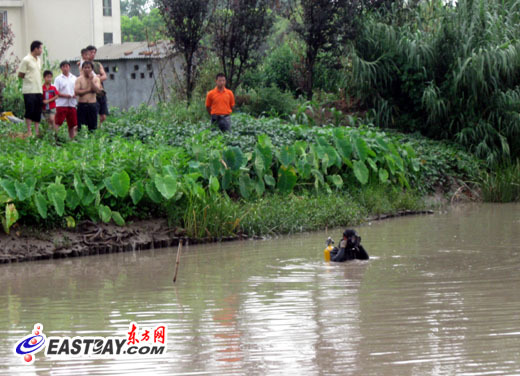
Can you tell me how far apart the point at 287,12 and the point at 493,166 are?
7.54 meters

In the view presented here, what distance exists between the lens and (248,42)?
22.0 metres

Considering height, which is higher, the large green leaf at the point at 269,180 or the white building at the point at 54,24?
the white building at the point at 54,24

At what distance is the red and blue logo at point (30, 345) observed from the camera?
20.9 ft

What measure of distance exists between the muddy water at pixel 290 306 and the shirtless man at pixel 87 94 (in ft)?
15.9

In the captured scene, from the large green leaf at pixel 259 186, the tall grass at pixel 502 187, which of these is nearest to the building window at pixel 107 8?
the tall grass at pixel 502 187

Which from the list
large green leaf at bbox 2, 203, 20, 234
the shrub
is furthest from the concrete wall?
large green leaf at bbox 2, 203, 20, 234

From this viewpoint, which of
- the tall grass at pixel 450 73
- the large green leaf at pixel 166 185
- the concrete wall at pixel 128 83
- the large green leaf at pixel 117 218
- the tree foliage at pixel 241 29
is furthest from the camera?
the concrete wall at pixel 128 83

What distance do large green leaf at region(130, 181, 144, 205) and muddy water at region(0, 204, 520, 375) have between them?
955mm

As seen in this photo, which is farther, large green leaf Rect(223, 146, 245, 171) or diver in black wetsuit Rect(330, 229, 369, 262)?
large green leaf Rect(223, 146, 245, 171)

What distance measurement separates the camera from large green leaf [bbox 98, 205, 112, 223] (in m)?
12.4

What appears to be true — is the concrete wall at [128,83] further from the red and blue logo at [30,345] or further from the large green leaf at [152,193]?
the red and blue logo at [30,345]

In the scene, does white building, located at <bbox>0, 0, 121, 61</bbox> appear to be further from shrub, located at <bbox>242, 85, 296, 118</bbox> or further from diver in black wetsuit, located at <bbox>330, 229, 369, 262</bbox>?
diver in black wetsuit, located at <bbox>330, 229, 369, 262</bbox>

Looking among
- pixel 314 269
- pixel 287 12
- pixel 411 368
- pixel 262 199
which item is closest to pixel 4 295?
pixel 314 269

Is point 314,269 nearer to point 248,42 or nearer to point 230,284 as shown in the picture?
point 230,284
